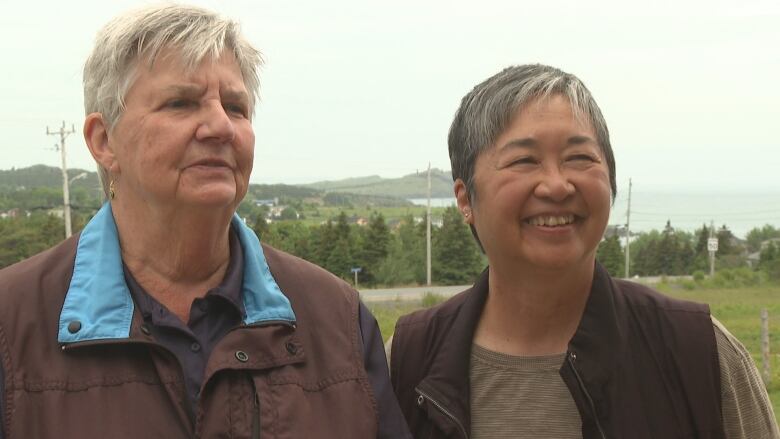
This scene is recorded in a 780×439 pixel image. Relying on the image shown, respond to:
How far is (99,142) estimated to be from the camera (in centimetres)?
223

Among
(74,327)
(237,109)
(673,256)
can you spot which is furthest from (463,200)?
(673,256)

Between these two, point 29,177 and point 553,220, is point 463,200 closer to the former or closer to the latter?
point 553,220

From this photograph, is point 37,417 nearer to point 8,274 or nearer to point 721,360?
point 8,274

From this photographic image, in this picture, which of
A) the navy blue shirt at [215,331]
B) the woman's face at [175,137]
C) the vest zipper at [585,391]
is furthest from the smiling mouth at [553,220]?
the woman's face at [175,137]

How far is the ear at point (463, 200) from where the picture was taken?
261 cm

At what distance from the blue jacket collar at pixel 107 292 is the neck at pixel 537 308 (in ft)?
2.43

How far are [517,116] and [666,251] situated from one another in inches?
2310

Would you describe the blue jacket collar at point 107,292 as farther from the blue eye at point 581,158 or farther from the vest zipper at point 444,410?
the blue eye at point 581,158

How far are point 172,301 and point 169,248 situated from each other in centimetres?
15

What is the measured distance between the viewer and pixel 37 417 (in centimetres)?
189

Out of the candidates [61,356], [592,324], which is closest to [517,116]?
[592,324]

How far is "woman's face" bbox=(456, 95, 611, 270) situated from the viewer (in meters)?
2.34

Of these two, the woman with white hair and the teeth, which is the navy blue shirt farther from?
the teeth

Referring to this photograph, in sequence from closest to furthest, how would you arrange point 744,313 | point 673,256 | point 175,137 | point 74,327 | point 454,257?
point 74,327 < point 175,137 < point 744,313 < point 454,257 < point 673,256
